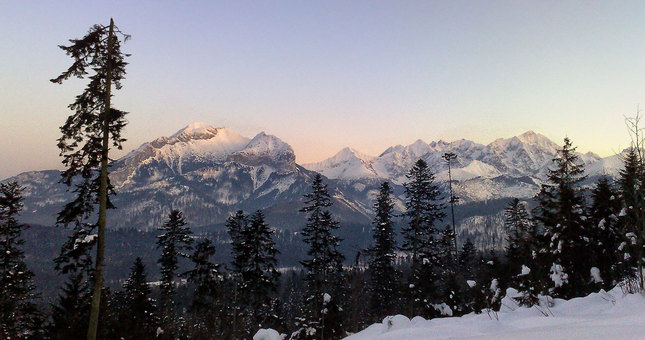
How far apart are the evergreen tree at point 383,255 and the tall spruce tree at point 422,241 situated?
4.85 m

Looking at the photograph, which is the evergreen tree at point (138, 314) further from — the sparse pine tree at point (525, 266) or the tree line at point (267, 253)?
the sparse pine tree at point (525, 266)

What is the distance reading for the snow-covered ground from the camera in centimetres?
417

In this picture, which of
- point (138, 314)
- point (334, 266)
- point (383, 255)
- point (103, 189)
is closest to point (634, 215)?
point (103, 189)

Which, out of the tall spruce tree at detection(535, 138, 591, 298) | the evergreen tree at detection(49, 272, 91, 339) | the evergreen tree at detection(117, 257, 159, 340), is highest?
the tall spruce tree at detection(535, 138, 591, 298)

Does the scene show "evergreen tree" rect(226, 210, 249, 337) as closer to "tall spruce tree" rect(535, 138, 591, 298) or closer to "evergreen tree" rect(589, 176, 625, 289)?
"tall spruce tree" rect(535, 138, 591, 298)

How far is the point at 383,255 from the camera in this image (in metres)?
37.1

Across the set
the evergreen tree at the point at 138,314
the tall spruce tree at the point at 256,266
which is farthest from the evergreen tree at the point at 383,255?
the evergreen tree at the point at 138,314

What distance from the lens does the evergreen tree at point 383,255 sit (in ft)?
119

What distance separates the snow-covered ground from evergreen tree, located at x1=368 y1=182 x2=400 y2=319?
2689 cm

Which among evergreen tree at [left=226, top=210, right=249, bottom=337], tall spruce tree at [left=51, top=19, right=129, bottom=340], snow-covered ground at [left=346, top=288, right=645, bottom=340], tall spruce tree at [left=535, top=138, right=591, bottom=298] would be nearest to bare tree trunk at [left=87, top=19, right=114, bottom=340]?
tall spruce tree at [left=51, top=19, right=129, bottom=340]

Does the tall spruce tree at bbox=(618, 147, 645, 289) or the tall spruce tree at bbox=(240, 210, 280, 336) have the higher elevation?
the tall spruce tree at bbox=(618, 147, 645, 289)

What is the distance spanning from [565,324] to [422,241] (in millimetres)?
26269

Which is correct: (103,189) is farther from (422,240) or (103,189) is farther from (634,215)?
(422,240)

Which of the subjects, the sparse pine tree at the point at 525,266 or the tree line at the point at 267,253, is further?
the tree line at the point at 267,253
